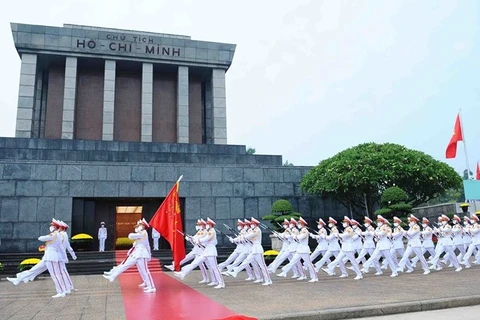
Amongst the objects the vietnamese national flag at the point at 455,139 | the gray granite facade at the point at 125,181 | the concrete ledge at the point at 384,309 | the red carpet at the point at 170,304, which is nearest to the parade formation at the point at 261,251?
the red carpet at the point at 170,304

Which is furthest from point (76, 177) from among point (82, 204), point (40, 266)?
point (40, 266)

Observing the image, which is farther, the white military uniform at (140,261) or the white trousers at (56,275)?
the white military uniform at (140,261)

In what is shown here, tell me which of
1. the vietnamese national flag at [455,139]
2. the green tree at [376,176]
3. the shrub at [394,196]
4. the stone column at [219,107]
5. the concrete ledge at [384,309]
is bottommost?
the concrete ledge at [384,309]

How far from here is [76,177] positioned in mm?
17359

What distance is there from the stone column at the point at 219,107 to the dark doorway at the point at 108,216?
296 inches

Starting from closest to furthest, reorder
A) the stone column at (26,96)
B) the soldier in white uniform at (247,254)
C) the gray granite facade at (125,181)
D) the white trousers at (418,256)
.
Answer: the soldier in white uniform at (247,254) → the white trousers at (418,256) → the gray granite facade at (125,181) → the stone column at (26,96)

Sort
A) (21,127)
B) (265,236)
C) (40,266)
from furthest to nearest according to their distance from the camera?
(21,127)
(265,236)
(40,266)

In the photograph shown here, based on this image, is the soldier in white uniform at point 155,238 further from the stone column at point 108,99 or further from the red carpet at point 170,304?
the stone column at point 108,99

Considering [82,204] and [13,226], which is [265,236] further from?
[13,226]

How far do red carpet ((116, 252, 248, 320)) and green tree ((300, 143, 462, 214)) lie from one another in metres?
8.71

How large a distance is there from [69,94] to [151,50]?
5547 millimetres

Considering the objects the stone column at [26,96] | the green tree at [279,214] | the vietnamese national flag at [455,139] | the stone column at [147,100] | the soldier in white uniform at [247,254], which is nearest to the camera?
the soldier in white uniform at [247,254]

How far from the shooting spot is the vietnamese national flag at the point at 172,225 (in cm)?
1053

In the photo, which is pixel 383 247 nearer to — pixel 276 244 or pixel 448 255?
pixel 448 255
